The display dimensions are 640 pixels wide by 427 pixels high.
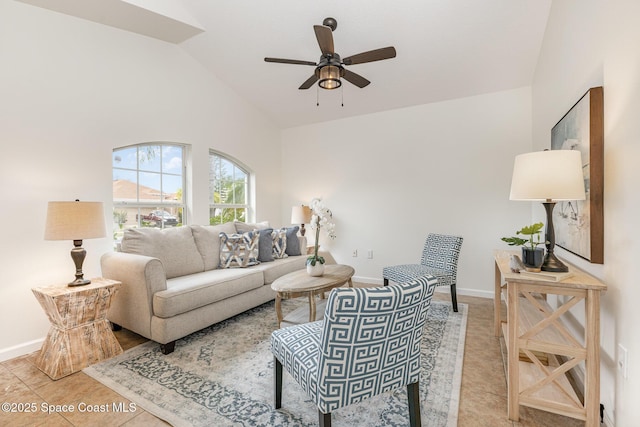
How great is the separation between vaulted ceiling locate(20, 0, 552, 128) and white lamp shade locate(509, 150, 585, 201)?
1.80m

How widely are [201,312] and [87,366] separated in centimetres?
82

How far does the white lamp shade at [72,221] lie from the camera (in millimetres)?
2195

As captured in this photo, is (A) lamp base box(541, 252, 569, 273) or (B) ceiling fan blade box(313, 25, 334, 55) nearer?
(A) lamp base box(541, 252, 569, 273)

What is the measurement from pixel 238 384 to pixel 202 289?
35.3 inches

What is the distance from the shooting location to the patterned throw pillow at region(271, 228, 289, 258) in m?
3.80

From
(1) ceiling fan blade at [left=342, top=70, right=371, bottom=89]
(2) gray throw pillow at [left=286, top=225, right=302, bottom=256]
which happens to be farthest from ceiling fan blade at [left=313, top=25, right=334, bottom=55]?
(2) gray throw pillow at [left=286, top=225, right=302, bottom=256]

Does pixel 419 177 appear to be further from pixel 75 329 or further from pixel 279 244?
pixel 75 329

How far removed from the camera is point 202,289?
255cm

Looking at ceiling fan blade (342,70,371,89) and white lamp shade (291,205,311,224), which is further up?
ceiling fan blade (342,70,371,89)

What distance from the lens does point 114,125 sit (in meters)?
2.99

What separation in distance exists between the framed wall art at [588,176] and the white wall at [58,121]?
3746 mm

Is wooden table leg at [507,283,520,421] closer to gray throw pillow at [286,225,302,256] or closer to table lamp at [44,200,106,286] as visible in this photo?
gray throw pillow at [286,225,302,256]

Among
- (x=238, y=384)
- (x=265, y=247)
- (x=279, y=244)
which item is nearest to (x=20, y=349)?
(x=238, y=384)

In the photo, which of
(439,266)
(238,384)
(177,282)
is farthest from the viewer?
(439,266)
